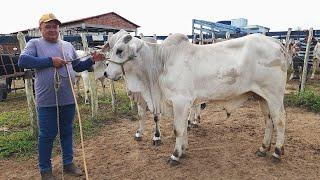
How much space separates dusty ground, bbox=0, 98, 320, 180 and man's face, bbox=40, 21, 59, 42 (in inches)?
77.9

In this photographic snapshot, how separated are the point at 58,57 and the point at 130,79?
1.40 metres

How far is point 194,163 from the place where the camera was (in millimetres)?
5250

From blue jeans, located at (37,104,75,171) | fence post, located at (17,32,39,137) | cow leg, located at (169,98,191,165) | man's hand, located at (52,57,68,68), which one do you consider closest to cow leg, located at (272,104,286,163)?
cow leg, located at (169,98,191,165)

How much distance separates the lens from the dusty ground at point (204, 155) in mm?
4871

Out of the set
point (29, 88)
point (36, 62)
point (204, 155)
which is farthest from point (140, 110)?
point (36, 62)

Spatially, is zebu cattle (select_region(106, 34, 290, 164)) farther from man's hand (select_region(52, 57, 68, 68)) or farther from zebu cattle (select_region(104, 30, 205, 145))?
man's hand (select_region(52, 57, 68, 68))

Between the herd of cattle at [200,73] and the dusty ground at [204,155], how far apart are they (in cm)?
34

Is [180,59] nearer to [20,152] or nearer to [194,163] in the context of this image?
[194,163]

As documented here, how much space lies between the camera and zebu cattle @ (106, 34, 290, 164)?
5004 mm

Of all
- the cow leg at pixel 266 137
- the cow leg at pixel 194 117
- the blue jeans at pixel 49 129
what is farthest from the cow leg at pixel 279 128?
the blue jeans at pixel 49 129

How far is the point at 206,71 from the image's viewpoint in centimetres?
502

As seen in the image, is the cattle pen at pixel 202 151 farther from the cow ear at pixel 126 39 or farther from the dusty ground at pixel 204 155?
the cow ear at pixel 126 39

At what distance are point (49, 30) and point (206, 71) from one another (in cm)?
222

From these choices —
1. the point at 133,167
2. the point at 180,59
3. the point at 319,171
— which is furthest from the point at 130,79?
the point at 319,171
